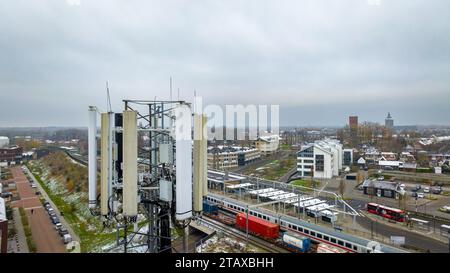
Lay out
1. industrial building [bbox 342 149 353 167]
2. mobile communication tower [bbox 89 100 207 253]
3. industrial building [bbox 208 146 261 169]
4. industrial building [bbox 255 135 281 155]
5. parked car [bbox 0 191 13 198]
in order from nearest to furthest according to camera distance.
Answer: mobile communication tower [bbox 89 100 207 253] → parked car [bbox 0 191 13 198] → industrial building [bbox 342 149 353 167] → industrial building [bbox 208 146 261 169] → industrial building [bbox 255 135 281 155]

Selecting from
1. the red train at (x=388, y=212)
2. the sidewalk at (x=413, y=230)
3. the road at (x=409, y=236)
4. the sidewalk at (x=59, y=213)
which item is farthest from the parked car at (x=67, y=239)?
the red train at (x=388, y=212)

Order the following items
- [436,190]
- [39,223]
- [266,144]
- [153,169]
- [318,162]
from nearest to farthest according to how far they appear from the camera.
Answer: [153,169] < [39,223] < [436,190] < [318,162] < [266,144]

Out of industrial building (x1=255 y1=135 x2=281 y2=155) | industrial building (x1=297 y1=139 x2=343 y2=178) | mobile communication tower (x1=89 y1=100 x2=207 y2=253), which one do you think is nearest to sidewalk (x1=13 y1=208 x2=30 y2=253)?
mobile communication tower (x1=89 y1=100 x2=207 y2=253)

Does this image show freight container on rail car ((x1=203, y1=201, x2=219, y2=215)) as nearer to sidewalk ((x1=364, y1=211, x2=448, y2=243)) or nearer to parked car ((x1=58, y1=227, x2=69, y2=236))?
parked car ((x1=58, y1=227, x2=69, y2=236))

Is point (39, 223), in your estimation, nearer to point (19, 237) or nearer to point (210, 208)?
point (19, 237)

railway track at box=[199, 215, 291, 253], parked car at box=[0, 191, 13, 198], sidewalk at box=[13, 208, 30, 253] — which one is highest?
railway track at box=[199, 215, 291, 253]

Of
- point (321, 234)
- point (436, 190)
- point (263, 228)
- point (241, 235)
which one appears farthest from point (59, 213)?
point (436, 190)
